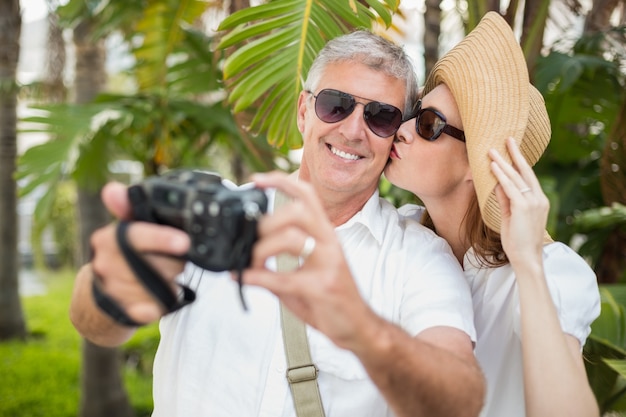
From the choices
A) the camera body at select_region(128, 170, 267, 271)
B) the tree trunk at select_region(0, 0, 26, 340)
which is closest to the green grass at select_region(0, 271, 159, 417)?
the tree trunk at select_region(0, 0, 26, 340)

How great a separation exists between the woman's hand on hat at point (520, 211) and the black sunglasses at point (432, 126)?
29 centimetres

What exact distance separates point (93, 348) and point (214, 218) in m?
5.11

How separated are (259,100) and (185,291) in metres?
1.83

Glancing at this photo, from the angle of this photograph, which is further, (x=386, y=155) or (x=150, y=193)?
(x=386, y=155)

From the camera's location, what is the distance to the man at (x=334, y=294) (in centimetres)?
100

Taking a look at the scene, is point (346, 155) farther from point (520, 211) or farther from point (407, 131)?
point (520, 211)

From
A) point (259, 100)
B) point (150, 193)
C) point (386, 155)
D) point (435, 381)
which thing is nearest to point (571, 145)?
point (259, 100)

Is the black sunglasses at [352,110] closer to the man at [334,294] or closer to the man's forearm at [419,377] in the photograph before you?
the man at [334,294]

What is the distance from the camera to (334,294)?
100 centimetres

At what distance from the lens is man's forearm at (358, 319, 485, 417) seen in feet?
3.66

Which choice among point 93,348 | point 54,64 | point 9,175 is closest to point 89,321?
point 93,348

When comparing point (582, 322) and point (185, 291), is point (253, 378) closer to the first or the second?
point (185, 291)

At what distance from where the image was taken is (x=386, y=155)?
1.98 m

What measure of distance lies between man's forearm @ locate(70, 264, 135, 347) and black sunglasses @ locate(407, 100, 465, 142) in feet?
3.19
